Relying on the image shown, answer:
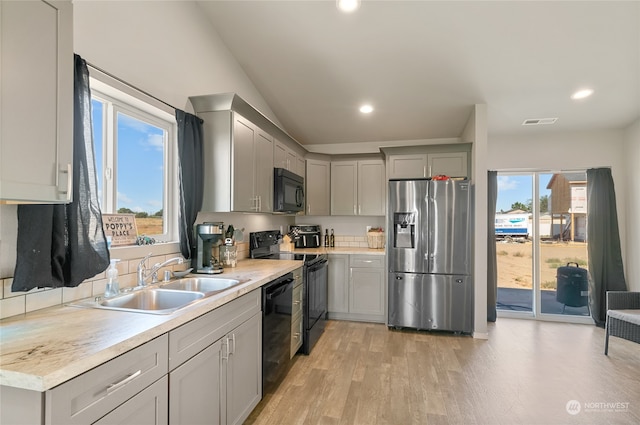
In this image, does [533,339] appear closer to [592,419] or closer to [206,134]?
[592,419]

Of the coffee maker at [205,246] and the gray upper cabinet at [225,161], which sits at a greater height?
the gray upper cabinet at [225,161]

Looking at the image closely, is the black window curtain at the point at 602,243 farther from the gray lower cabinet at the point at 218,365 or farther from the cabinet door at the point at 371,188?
the gray lower cabinet at the point at 218,365

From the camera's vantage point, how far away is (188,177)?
7.89 ft

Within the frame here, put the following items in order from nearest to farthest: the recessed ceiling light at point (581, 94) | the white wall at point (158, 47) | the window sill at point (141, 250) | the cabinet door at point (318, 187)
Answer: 1. the white wall at point (158, 47)
2. the window sill at point (141, 250)
3. the recessed ceiling light at point (581, 94)
4. the cabinet door at point (318, 187)

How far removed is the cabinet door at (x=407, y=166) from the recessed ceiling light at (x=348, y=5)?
2061 millimetres

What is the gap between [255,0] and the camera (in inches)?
103

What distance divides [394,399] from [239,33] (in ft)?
11.2

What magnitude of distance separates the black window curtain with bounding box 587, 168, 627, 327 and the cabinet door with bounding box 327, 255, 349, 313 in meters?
3.25

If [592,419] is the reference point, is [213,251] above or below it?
above

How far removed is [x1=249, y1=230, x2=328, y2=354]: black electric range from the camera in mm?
3182

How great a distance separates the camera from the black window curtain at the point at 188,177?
238 centimetres

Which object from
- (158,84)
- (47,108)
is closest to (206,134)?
(158,84)

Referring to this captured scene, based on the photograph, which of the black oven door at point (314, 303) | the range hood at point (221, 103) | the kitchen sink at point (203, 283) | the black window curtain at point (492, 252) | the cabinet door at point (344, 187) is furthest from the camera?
the cabinet door at point (344, 187)

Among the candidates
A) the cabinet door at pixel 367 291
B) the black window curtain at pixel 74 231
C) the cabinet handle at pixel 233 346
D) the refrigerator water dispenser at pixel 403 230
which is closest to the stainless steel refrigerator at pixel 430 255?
the refrigerator water dispenser at pixel 403 230
